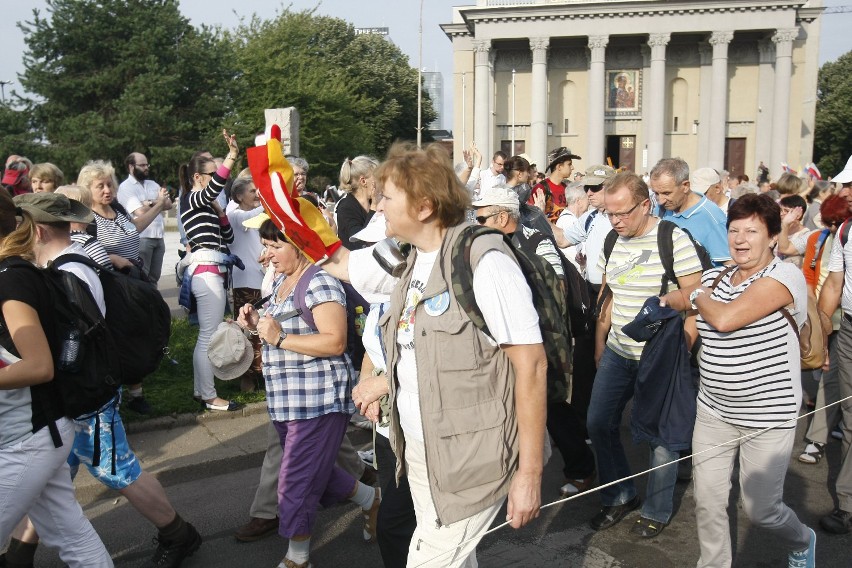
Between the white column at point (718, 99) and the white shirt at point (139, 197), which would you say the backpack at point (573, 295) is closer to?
the white shirt at point (139, 197)

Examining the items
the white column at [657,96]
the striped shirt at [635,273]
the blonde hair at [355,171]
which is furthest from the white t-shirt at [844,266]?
the white column at [657,96]

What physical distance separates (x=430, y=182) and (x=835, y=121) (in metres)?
69.4

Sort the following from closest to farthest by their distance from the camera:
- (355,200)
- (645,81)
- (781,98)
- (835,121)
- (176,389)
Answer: (355,200)
(176,389)
(781,98)
(645,81)
(835,121)

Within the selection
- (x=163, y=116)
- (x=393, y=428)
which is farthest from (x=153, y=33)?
(x=393, y=428)

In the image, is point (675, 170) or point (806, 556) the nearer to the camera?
point (806, 556)

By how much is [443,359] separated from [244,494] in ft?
10.6

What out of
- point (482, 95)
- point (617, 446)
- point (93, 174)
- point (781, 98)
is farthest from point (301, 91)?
point (617, 446)

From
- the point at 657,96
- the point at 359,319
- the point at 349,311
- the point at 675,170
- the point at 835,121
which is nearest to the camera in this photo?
the point at 349,311

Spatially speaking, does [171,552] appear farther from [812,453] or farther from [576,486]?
Result: [812,453]

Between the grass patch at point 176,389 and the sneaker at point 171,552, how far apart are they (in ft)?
7.87

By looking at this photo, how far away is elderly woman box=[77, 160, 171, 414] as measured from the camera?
605 centimetres

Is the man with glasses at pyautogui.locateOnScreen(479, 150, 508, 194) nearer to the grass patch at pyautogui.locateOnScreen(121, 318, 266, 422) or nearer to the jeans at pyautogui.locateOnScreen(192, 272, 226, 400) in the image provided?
the jeans at pyautogui.locateOnScreen(192, 272, 226, 400)

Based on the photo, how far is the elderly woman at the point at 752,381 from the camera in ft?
11.6

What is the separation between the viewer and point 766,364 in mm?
3574
